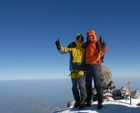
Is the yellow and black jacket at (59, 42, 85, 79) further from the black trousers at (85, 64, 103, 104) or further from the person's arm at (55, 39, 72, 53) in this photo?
the black trousers at (85, 64, 103, 104)

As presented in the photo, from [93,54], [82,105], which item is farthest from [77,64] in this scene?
[82,105]

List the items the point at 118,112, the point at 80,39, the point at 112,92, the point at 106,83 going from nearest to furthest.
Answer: the point at 118,112 < the point at 80,39 < the point at 112,92 < the point at 106,83

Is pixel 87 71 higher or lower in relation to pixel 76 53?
lower

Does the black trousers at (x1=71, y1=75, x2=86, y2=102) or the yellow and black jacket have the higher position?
the yellow and black jacket

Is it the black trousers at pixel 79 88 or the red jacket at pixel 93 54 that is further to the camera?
the black trousers at pixel 79 88

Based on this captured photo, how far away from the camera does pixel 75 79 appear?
14055 mm

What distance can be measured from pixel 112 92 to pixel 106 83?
3378mm

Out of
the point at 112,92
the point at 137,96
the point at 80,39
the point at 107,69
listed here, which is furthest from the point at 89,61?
the point at 107,69

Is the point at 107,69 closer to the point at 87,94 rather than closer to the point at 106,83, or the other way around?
the point at 106,83

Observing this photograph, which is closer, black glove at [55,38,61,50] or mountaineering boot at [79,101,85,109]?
black glove at [55,38,61,50]

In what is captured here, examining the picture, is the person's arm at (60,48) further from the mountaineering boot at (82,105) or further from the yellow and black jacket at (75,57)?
the mountaineering boot at (82,105)

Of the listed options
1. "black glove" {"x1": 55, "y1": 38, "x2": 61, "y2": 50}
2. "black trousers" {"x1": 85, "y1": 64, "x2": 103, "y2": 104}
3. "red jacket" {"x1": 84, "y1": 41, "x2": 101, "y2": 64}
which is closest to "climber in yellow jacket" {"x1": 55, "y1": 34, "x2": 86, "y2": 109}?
"black glove" {"x1": 55, "y1": 38, "x2": 61, "y2": 50}

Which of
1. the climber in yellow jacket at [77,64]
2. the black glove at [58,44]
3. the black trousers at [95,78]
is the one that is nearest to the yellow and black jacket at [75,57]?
the climber in yellow jacket at [77,64]

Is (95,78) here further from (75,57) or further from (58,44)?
(58,44)
